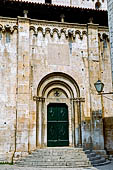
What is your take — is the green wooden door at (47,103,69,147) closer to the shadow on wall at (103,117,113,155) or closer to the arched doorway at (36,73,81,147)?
the arched doorway at (36,73,81,147)

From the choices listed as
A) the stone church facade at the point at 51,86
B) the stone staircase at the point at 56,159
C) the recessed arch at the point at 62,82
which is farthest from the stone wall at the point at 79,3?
the stone staircase at the point at 56,159

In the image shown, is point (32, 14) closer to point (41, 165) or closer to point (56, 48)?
point (56, 48)

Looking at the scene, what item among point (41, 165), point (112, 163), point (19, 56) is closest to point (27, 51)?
point (19, 56)

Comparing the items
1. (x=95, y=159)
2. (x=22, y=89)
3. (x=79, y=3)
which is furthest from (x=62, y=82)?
(x=79, y=3)

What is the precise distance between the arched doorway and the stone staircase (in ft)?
2.89

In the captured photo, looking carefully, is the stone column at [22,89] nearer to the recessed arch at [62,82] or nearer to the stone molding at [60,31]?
the stone molding at [60,31]

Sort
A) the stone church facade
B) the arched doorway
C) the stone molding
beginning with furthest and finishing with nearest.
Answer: the stone molding, the arched doorway, the stone church facade

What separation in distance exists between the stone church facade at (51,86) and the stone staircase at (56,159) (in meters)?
0.66

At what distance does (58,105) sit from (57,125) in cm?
102

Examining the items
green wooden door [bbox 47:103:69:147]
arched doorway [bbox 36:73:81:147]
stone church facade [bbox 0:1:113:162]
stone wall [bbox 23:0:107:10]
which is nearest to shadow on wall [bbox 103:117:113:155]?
stone church facade [bbox 0:1:113:162]

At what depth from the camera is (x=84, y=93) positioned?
11922 mm

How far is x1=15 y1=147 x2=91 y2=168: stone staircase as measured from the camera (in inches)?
376

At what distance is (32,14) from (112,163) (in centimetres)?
895

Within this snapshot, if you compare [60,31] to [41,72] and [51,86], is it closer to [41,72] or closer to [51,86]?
[41,72]
